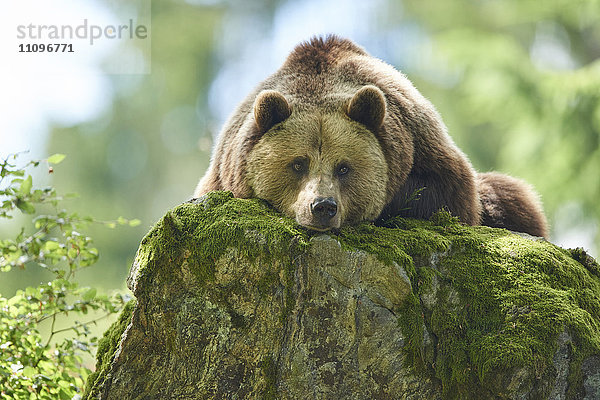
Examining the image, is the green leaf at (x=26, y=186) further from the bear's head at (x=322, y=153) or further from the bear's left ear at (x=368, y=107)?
the bear's left ear at (x=368, y=107)

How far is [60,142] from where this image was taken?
31906 mm

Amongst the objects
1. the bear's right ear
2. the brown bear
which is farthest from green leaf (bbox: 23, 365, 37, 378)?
the bear's right ear

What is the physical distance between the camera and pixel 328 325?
435 centimetres

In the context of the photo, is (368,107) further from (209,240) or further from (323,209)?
(209,240)

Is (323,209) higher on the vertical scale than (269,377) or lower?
higher

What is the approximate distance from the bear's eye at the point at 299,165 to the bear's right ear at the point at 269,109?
16.9 inches

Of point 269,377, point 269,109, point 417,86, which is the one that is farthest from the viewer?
point 417,86

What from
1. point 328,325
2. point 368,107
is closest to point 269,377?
point 328,325

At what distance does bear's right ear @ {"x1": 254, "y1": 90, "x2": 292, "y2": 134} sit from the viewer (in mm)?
5602

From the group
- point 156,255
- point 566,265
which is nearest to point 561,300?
point 566,265

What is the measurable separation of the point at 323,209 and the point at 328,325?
0.86 m

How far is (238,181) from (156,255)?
1452mm

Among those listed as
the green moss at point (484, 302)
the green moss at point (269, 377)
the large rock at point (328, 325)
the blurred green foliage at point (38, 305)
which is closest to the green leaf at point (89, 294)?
the blurred green foliage at point (38, 305)

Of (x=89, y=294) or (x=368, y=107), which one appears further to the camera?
(x=368, y=107)
